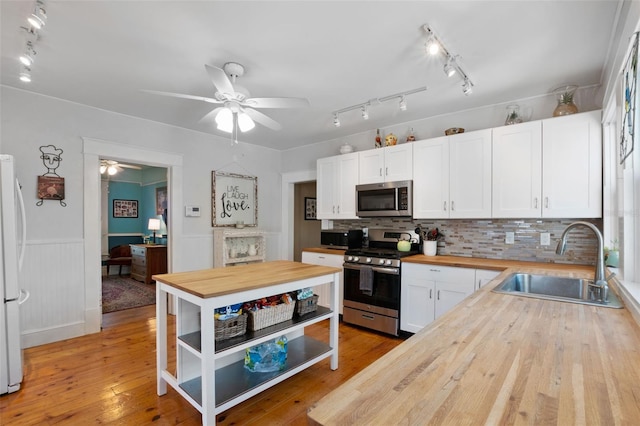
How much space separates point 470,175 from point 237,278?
2.50 metres

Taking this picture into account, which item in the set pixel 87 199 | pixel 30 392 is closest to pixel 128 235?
pixel 87 199

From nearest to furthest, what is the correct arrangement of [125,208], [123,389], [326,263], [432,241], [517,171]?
1. [123,389]
2. [517,171]
3. [432,241]
4. [326,263]
5. [125,208]

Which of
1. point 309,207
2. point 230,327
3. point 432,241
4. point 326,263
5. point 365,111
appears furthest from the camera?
point 309,207

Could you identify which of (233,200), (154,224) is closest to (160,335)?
(233,200)

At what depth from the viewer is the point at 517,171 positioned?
2881 millimetres

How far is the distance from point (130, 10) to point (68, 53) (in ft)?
2.84

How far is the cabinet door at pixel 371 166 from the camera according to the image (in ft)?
12.5

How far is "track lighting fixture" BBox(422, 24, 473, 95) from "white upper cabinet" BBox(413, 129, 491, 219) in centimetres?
69

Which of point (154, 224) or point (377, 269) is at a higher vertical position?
point (154, 224)

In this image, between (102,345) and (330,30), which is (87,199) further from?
(330,30)

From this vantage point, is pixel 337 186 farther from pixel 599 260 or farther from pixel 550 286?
pixel 599 260

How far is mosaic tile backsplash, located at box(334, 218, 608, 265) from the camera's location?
280 cm

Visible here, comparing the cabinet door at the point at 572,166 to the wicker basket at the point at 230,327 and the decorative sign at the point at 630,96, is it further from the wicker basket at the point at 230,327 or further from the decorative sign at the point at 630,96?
the wicker basket at the point at 230,327

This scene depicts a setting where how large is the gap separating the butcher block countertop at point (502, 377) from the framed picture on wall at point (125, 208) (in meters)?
7.75
